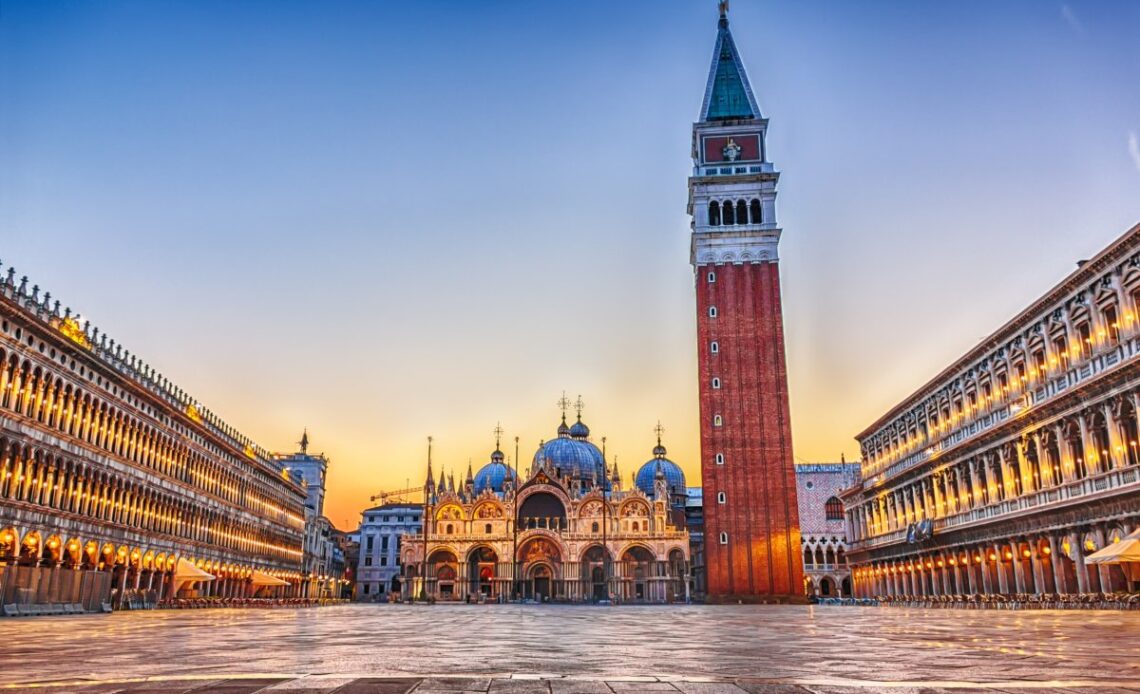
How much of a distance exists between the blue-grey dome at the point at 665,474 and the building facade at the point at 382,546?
29.5 meters

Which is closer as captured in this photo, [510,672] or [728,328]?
[510,672]

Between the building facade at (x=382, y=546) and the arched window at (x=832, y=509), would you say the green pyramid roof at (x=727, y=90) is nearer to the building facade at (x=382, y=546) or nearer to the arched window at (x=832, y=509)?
the arched window at (x=832, y=509)

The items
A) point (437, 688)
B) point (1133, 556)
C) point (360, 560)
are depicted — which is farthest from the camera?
point (360, 560)

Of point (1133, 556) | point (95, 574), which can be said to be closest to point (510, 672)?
point (1133, 556)

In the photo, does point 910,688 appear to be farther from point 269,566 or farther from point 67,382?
point 269,566

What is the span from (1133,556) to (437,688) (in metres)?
26.9

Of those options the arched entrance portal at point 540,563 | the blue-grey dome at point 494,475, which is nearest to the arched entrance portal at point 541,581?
the arched entrance portal at point 540,563

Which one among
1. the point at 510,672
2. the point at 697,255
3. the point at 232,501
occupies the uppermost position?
the point at 697,255

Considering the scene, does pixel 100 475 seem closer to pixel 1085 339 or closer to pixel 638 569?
pixel 1085 339

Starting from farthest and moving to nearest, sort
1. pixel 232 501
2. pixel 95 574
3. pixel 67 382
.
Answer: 1. pixel 232 501
2. pixel 67 382
3. pixel 95 574

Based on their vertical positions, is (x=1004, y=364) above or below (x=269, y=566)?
above

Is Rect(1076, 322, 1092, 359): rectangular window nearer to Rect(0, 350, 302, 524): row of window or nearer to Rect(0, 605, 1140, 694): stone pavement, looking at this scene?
Rect(0, 605, 1140, 694): stone pavement

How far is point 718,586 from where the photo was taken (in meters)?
62.9

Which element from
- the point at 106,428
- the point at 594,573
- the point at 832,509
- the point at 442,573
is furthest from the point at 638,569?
the point at 106,428
